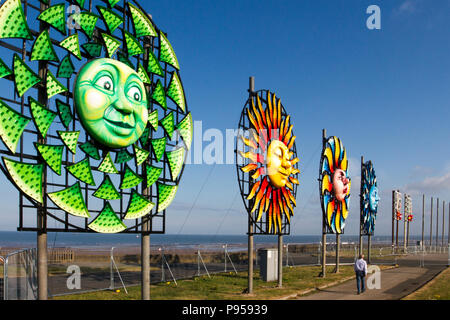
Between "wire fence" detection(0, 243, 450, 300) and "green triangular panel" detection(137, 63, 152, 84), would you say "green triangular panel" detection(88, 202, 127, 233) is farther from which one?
"green triangular panel" detection(137, 63, 152, 84)

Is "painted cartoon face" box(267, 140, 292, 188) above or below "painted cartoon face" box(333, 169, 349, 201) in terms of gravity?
above

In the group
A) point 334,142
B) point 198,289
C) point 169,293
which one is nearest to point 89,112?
point 169,293

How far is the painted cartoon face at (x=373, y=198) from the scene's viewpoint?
3212 cm

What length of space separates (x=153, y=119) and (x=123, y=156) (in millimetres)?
1589

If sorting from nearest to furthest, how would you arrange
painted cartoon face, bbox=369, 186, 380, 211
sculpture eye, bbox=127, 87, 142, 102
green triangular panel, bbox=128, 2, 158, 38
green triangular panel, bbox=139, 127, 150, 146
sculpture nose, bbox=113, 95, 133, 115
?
1. sculpture nose, bbox=113, 95, 133, 115
2. sculpture eye, bbox=127, 87, 142, 102
3. green triangular panel, bbox=128, 2, 158, 38
4. green triangular panel, bbox=139, 127, 150, 146
5. painted cartoon face, bbox=369, 186, 380, 211

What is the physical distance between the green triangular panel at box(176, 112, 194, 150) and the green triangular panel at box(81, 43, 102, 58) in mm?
3666

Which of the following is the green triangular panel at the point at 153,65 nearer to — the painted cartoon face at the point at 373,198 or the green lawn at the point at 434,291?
the green lawn at the point at 434,291

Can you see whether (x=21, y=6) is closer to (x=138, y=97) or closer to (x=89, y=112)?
(x=89, y=112)

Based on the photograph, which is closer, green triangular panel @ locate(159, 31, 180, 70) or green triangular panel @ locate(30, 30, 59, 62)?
green triangular panel @ locate(30, 30, 59, 62)

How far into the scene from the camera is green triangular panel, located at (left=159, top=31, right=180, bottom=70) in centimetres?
1341

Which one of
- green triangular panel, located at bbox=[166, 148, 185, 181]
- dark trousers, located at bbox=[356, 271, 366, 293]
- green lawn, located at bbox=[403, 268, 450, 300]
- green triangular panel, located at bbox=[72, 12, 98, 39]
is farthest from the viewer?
dark trousers, located at bbox=[356, 271, 366, 293]

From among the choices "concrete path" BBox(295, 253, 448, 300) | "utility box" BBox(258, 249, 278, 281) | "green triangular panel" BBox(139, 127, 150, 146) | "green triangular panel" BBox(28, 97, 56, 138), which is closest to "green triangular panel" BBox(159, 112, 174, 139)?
"green triangular panel" BBox(139, 127, 150, 146)
